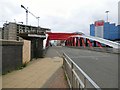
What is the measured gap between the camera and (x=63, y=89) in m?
8.65

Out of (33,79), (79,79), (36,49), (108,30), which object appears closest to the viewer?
(79,79)

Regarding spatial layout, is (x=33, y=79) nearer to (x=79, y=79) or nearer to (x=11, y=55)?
(x=11, y=55)

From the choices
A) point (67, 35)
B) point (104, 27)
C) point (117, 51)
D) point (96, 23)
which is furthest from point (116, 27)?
point (117, 51)

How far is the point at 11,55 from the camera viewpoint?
14391mm

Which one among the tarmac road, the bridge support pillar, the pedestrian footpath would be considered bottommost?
the pedestrian footpath

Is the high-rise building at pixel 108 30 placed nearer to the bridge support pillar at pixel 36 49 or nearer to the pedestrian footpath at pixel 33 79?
the bridge support pillar at pixel 36 49

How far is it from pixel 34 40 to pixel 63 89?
21.4 metres

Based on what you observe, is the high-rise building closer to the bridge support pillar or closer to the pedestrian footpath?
the bridge support pillar

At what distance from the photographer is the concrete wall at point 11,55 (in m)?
13.1

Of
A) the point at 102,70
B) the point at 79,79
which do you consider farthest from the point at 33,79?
the point at 79,79

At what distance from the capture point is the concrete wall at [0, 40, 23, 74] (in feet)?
43.1

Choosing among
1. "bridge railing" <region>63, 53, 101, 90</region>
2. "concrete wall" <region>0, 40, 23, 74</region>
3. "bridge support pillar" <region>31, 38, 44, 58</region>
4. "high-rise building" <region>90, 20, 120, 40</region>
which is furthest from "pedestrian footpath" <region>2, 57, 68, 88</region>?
"high-rise building" <region>90, 20, 120, 40</region>

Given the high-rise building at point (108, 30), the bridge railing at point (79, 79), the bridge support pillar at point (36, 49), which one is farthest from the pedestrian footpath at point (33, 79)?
the high-rise building at point (108, 30)

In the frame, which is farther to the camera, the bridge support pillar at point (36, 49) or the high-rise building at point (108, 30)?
the high-rise building at point (108, 30)
